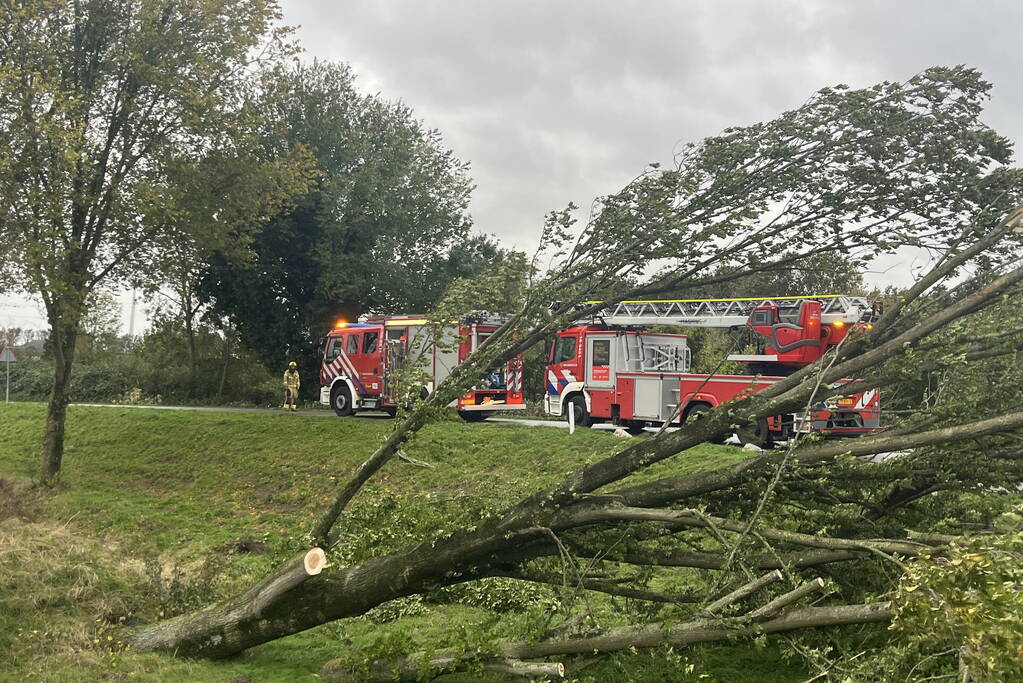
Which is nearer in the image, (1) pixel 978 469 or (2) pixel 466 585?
(1) pixel 978 469

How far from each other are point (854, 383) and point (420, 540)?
2.99m

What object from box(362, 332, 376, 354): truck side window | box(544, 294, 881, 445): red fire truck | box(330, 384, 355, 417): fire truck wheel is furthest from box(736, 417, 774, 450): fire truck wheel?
box(330, 384, 355, 417): fire truck wheel

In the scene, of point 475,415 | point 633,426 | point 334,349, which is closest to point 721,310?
point 633,426

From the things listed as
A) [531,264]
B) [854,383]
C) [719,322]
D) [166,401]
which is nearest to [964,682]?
[854,383]

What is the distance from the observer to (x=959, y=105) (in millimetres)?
5355

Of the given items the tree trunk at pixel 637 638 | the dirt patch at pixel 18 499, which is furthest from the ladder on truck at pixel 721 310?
the dirt patch at pixel 18 499

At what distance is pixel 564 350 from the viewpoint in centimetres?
1688

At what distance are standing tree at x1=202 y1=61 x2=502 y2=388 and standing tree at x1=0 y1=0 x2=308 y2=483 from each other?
8182 millimetres

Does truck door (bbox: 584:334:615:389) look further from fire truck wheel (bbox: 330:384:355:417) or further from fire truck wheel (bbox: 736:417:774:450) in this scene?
fire truck wheel (bbox: 736:417:774:450)

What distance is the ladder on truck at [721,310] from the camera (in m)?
13.5

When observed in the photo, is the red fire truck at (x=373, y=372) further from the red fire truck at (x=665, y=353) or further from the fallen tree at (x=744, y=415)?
the fallen tree at (x=744, y=415)

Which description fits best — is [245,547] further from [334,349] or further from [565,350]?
[334,349]

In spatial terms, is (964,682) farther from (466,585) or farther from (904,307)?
(466,585)

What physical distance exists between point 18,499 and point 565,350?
10107 millimetres
